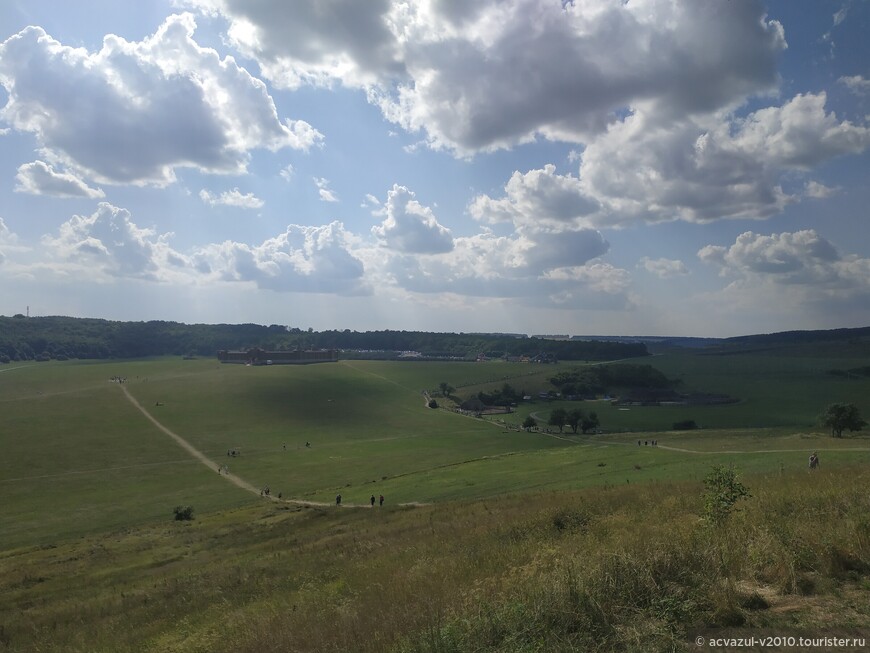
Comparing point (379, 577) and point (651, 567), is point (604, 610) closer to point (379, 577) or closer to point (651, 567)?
point (651, 567)

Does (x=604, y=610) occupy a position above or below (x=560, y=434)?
above

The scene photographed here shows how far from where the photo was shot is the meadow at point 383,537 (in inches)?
346

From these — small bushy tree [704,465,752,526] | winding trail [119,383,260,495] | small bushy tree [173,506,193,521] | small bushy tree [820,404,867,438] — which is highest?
small bushy tree [704,465,752,526]

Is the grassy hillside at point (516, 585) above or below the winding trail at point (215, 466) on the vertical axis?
above

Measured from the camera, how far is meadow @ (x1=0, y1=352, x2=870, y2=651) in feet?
28.9

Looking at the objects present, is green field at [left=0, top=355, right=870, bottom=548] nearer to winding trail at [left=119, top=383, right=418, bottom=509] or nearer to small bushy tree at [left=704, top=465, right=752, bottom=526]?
Answer: winding trail at [left=119, top=383, right=418, bottom=509]

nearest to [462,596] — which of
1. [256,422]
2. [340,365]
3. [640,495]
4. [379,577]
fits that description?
[379,577]

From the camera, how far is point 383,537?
24.9 m

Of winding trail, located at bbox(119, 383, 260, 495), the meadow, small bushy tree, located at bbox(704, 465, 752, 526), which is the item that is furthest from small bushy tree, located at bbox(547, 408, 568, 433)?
small bushy tree, located at bbox(704, 465, 752, 526)

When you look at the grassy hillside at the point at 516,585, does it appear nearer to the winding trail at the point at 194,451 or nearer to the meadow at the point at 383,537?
the meadow at the point at 383,537

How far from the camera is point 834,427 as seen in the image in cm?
6041

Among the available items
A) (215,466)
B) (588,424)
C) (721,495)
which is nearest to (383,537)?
(721,495)

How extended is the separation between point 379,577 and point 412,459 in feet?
198

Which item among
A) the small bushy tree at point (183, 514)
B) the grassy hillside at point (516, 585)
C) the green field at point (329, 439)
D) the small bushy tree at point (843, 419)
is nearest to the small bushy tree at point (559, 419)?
the green field at point (329, 439)
